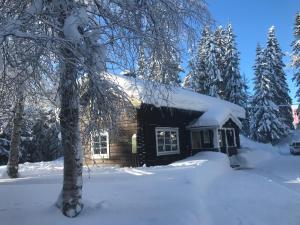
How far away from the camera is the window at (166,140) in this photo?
20.6 meters

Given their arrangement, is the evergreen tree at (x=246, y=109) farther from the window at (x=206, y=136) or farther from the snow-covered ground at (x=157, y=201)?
the snow-covered ground at (x=157, y=201)

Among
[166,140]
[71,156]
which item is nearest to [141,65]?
[71,156]

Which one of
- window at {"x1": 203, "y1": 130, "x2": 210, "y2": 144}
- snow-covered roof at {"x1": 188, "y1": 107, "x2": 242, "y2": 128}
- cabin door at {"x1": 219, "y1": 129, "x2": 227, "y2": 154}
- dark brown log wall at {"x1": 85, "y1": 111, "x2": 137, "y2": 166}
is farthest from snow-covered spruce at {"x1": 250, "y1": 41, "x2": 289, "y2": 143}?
dark brown log wall at {"x1": 85, "y1": 111, "x2": 137, "y2": 166}

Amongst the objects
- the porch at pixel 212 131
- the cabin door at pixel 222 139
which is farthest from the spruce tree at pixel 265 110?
the cabin door at pixel 222 139

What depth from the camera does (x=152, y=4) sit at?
26.6 feet

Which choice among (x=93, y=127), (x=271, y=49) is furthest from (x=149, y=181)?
(x=271, y=49)

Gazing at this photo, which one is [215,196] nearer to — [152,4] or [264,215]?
[264,215]

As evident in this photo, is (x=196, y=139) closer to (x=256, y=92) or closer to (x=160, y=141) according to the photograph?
(x=160, y=141)

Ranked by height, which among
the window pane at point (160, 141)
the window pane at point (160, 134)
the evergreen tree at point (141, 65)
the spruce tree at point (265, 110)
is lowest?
the window pane at point (160, 141)

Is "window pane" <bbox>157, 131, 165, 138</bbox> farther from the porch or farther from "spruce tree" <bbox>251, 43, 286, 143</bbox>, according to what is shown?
"spruce tree" <bbox>251, 43, 286, 143</bbox>

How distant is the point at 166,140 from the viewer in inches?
843

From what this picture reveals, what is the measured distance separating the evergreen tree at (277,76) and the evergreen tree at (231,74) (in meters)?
3.85

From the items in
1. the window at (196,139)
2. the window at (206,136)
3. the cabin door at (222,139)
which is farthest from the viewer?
the cabin door at (222,139)

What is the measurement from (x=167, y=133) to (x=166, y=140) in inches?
16.1
